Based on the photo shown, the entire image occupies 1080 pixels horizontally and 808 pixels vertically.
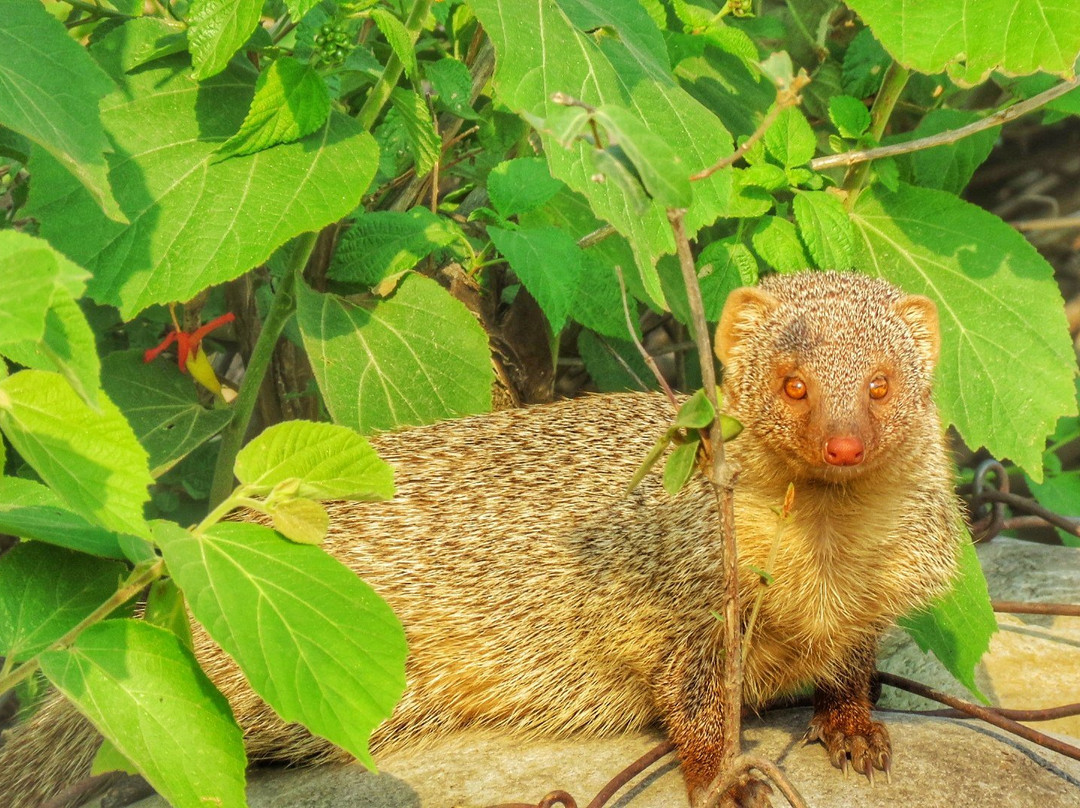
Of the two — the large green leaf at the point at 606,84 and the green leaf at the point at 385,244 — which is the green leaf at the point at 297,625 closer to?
the large green leaf at the point at 606,84

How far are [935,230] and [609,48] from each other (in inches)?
36.3

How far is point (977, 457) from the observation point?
15.8 feet

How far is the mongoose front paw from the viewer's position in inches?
75.7

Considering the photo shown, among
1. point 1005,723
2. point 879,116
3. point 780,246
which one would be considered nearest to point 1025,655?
point 1005,723

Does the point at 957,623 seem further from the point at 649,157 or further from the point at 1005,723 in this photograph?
the point at 649,157

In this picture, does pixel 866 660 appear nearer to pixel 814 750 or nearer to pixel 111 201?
pixel 814 750

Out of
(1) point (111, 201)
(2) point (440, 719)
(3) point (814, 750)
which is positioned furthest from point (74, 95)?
(3) point (814, 750)

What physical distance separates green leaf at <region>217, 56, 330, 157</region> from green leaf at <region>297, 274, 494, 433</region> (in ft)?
1.12

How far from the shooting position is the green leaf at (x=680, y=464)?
1394mm

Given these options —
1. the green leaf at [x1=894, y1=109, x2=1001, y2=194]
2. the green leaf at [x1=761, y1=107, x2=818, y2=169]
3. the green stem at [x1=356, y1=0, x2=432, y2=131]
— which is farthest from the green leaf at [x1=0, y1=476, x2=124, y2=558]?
the green leaf at [x1=894, y1=109, x2=1001, y2=194]

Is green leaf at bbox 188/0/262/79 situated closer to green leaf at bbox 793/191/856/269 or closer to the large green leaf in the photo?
the large green leaf

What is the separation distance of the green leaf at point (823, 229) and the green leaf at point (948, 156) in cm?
39

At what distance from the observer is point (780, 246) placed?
2.28 meters

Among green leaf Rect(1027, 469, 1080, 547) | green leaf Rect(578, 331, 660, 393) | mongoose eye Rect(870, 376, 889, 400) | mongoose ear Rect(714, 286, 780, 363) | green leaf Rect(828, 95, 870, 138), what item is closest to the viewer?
mongoose eye Rect(870, 376, 889, 400)
